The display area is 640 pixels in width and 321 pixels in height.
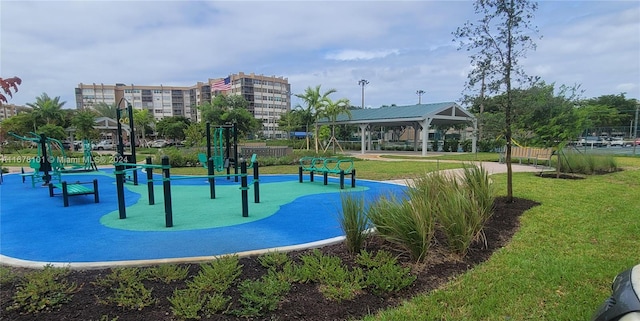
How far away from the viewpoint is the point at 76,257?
4.57 metres

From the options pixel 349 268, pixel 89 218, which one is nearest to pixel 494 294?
pixel 349 268

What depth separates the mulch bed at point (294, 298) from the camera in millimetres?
2941

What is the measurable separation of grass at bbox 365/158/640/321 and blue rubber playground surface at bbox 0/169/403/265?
1810 mm

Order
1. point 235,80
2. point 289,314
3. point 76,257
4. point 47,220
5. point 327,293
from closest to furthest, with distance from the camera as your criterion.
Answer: point 289,314, point 327,293, point 76,257, point 47,220, point 235,80

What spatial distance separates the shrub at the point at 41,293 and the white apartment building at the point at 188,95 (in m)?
106

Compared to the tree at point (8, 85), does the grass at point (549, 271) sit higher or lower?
lower

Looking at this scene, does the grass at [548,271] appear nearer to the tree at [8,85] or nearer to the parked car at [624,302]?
the parked car at [624,302]

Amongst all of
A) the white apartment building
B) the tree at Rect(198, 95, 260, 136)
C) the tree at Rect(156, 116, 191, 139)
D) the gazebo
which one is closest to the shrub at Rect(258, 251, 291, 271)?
the gazebo

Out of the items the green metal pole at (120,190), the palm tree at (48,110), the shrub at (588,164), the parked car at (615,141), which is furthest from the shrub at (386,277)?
the palm tree at (48,110)

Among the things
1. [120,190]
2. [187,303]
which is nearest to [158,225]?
[120,190]

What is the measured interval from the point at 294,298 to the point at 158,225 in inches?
157

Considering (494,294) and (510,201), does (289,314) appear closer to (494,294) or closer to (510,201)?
(494,294)

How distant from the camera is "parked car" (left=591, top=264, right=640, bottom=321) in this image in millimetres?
2000

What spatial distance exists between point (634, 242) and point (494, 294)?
2856 millimetres
